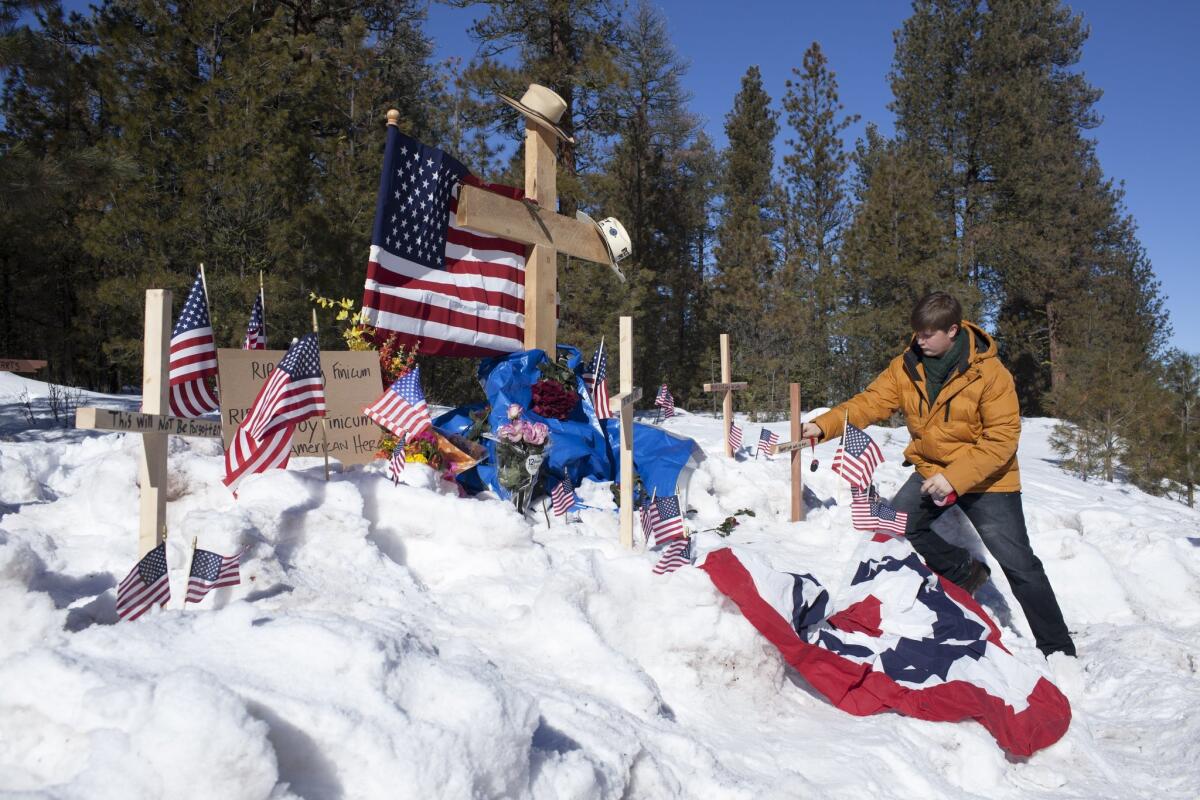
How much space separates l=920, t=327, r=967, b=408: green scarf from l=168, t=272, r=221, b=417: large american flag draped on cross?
3.48m

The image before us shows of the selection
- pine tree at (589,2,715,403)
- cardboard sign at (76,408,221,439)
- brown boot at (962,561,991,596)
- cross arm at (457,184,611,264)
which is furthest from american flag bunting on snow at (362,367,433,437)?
pine tree at (589,2,715,403)

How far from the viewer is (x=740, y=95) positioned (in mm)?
25938

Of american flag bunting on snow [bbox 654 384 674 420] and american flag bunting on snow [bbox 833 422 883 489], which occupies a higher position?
american flag bunting on snow [bbox 654 384 674 420]

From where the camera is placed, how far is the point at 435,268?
6410 millimetres

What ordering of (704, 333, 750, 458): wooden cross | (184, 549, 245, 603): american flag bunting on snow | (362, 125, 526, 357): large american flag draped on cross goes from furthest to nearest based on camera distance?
(704, 333, 750, 458): wooden cross
(362, 125, 526, 357): large american flag draped on cross
(184, 549, 245, 603): american flag bunting on snow

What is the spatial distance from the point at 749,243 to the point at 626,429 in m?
18.2

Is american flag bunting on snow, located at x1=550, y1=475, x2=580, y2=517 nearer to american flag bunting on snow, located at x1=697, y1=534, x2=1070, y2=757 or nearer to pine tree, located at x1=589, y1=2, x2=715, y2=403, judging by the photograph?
american flag bunting on snow, located at x1=697, y1=534, x2=1070, y2=757

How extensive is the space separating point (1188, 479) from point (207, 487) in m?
13.5

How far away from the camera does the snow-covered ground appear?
181 cm

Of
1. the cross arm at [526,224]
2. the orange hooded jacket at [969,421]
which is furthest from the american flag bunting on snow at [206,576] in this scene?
the cross arm at [526,224]

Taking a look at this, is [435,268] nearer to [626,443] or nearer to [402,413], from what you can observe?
[402,413]

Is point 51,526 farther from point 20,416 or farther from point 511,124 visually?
point 511,124

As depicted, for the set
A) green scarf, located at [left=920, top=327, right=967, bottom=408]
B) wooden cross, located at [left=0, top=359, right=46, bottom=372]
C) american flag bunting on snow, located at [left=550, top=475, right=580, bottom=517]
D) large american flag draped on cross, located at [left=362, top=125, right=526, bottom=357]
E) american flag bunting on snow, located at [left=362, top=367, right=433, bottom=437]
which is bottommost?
american flag bunting on snow, located at [left=550, top=475, right=580, bottom=517]

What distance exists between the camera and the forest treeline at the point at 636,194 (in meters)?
10.4
